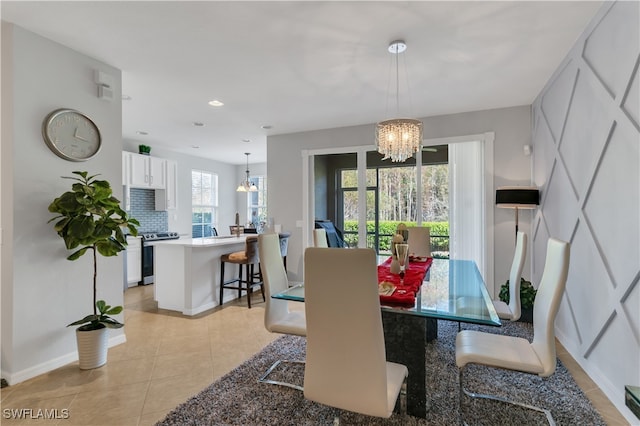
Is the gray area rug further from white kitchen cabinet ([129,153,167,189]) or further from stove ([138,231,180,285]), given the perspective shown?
white kitchen cabinet ([129,153,167,189])

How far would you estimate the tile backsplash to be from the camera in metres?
6.06

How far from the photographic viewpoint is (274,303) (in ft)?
7.59

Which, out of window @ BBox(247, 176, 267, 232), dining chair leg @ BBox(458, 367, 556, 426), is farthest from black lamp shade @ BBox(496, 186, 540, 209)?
window @ BBox(247, 176, 267, 232)

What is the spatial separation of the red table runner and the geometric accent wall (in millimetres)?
1147

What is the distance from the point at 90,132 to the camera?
2.76 metres

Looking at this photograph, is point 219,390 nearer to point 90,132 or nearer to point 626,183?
point 90,132

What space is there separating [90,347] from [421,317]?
2.48 meters

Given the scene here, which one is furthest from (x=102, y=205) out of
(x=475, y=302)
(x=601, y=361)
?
(x=601, y=361)

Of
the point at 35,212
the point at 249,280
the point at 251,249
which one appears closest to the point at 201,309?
the point at 249,280

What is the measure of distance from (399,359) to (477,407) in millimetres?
616

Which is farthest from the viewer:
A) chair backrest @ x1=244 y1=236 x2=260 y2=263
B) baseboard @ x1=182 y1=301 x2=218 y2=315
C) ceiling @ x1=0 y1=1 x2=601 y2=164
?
chair backrest @ x1=244 y1=236 x2=260 y2=263

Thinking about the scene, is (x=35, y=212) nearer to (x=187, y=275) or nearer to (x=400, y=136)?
(x=187, y=275)

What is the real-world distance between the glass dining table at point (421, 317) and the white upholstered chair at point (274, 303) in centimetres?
22

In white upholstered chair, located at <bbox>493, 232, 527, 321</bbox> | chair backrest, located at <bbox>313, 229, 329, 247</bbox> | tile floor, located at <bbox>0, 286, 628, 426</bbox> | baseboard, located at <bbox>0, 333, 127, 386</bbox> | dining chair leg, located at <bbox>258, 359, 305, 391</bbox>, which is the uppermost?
chair backrest, located at <bbox>313, 229, 329, 247</bbox>
